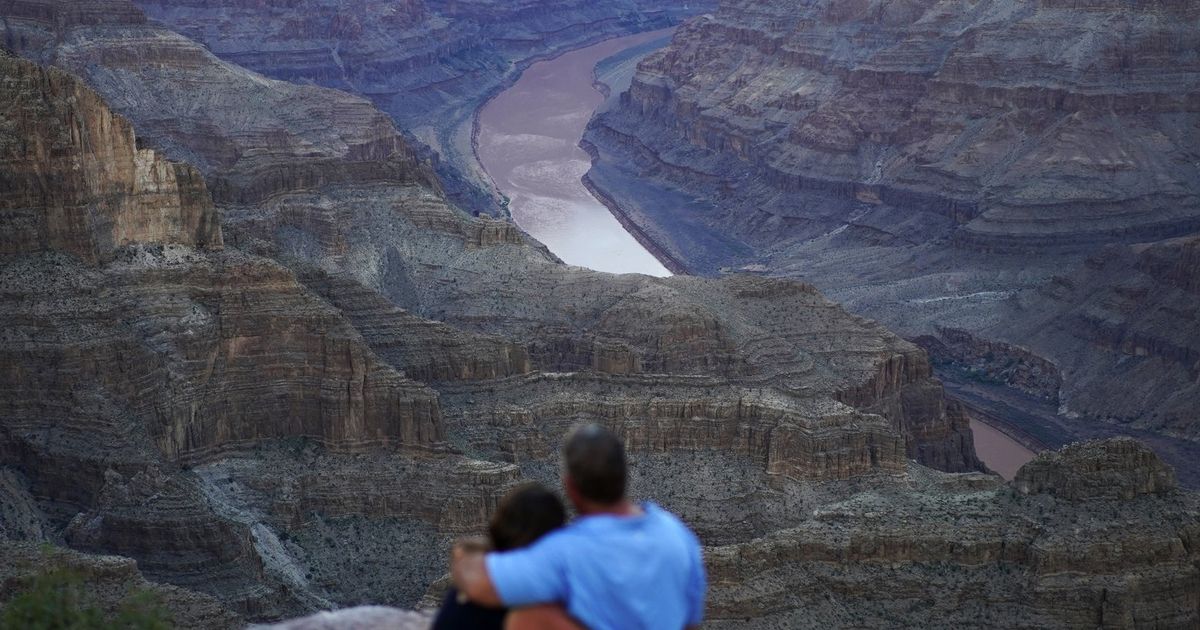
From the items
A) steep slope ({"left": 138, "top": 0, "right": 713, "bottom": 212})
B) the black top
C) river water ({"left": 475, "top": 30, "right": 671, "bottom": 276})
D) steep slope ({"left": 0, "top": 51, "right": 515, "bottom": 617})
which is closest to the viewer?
the black top

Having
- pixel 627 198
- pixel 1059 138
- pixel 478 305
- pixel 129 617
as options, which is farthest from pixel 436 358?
pixel 627 198

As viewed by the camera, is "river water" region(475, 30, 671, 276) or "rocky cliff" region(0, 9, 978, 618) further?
"river water" region(475, 30, 671, 276)

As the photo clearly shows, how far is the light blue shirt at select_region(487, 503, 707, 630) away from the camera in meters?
19.5

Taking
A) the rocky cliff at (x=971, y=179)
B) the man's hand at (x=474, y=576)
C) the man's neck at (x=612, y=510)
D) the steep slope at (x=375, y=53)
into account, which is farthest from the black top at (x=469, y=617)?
the steep slope at (x=375, y=53)

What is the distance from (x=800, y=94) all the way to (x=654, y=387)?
8336cm

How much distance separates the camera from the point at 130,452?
59531 millimetres

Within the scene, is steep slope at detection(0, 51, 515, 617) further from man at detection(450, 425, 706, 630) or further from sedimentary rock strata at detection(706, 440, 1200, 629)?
man at detection(450, 425, 706, 630)

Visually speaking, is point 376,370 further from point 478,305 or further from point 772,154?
point 772,154

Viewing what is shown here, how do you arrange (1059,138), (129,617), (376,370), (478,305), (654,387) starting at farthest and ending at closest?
(1059,138) → (478,305) → (654,387) → (376,370) → (129,617)

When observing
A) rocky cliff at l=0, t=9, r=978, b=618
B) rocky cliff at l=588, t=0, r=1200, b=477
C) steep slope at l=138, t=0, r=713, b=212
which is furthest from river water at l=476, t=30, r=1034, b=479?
rocky cliff at l=0, t=9, r=978, b=618

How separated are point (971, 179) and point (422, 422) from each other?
7145 centimetres

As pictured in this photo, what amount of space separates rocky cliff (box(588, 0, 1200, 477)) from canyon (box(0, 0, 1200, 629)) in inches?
939

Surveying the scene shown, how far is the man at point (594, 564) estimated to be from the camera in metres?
19.4

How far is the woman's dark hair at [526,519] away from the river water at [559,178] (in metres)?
68.5
